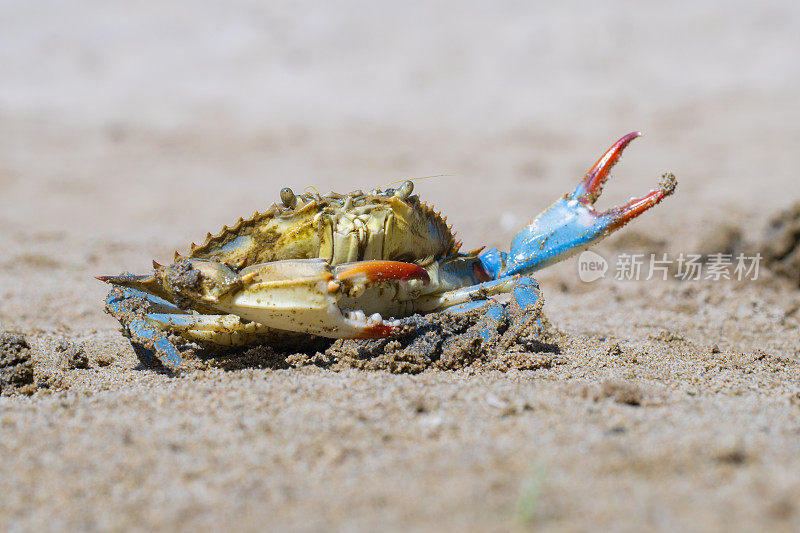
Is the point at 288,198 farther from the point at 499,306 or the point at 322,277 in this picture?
the point at 499,306

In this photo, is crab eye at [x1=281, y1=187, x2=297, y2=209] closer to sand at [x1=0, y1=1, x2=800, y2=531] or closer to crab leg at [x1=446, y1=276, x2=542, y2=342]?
sand at [x1=0, y1=1, x2=800, y2=531]

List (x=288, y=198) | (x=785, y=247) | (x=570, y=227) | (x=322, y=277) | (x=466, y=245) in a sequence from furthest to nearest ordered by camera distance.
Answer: (x=466, y=245), (x=785, y=247), (x=570, y=227), (x=288, y=198), (x=322, y=277)

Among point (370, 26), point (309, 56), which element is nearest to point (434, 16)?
point (370, 26)

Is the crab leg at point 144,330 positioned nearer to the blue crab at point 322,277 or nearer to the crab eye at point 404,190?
the blue crab at point 322,277

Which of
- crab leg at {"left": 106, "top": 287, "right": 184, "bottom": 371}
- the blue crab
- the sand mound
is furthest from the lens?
the sand mound

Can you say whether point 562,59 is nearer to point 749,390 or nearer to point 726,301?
point 726,301

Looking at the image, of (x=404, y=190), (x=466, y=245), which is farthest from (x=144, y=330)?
(x=466, y=245)

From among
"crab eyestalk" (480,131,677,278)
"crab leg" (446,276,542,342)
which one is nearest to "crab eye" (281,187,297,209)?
"crab leg" (446,276,542,342)

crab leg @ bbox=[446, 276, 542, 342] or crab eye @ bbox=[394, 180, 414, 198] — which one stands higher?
crab eye @ bbox=[394, 180, 414, 198]
